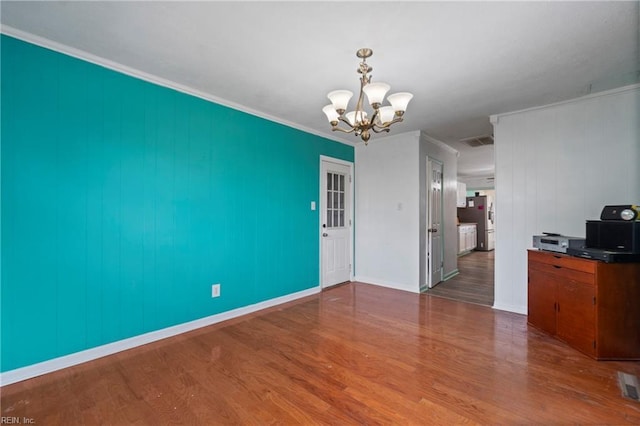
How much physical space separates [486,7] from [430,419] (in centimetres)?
253

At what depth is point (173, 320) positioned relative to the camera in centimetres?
276

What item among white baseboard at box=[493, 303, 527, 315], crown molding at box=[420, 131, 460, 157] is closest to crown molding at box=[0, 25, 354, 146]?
crown molding at box=[420, 131, 460, 157]

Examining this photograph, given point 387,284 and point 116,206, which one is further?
point 387,284

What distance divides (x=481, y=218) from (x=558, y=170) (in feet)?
20.7

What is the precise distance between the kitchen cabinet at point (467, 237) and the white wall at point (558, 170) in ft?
14.6

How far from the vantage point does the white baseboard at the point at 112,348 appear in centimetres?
197

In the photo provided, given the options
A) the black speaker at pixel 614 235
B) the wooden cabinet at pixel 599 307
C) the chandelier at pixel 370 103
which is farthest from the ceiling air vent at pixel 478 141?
the chandelier at pixel 370 103

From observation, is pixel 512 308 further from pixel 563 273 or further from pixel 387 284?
pixel 387 284

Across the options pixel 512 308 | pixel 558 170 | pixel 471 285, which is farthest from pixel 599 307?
pixel 471 285

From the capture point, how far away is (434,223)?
4648mm

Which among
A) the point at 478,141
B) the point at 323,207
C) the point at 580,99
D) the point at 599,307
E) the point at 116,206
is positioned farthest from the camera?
the point at 478,141

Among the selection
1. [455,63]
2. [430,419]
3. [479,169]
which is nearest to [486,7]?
[455,63]

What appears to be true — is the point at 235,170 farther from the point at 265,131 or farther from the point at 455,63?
the point at 455,63

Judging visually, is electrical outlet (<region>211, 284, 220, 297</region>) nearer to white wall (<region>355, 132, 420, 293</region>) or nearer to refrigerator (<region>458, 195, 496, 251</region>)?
white wall (<region>355, 132, 420, 293</region>)
